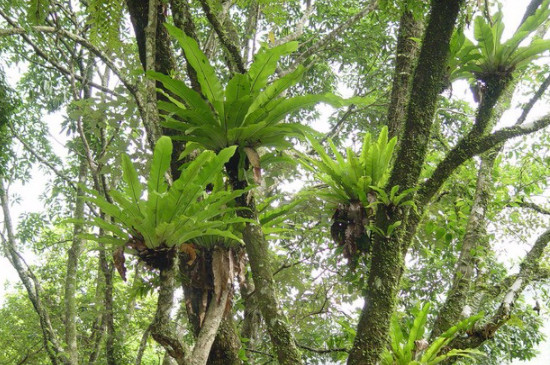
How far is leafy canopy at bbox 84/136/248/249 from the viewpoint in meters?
1.49

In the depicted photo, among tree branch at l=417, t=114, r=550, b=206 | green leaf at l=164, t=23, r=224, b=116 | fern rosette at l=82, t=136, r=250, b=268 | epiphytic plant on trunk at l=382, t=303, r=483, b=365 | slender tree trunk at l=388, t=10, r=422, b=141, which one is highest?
slender tree trunk at l=388, t=10, r=422, b=141

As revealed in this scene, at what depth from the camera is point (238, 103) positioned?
157 cm

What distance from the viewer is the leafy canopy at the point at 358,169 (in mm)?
2141

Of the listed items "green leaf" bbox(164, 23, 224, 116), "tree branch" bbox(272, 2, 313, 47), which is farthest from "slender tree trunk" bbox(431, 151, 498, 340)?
"tree branch" bbox(272, 2, 313, 47)

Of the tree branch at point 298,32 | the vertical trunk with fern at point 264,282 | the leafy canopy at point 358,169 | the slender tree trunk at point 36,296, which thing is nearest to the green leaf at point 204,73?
the vertical trunk with fern at point 264,282

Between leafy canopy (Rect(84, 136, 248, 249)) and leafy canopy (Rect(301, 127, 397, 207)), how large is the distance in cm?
69

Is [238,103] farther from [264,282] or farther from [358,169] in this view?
[358,169]

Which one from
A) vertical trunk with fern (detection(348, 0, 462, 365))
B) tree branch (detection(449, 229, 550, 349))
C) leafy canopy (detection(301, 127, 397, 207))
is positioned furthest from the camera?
leafy canopy (detection(301, 127, 397, 207))

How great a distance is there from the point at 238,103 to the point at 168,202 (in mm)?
405

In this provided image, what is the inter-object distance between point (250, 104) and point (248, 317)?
2116 millimetres

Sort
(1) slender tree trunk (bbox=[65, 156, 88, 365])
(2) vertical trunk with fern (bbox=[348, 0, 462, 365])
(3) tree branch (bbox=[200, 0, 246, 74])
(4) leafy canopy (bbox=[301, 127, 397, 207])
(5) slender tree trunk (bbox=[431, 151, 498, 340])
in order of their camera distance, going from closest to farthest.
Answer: (2) vertical trunk with fern (bbox=[348, 0, 462, 365]) < (3) tree branch (bbox=[200, 0, 246, 74]) < (5) slender tree trunk (bbox=[431, 151, 498, 340]) < (4) leafy canopy (bbox=[301, 127, 397, 207]) < (1) slender tree trunk (bbox=[65, 156, 88, 365])

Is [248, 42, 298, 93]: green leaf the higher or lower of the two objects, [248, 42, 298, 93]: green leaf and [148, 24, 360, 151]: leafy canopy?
the higher

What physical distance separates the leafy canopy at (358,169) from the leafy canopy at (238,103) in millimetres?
440

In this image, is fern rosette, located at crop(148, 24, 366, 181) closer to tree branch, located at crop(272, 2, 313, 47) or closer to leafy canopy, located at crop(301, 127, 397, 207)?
leafy canopy, located at crop(301, 127, 397, 207)
